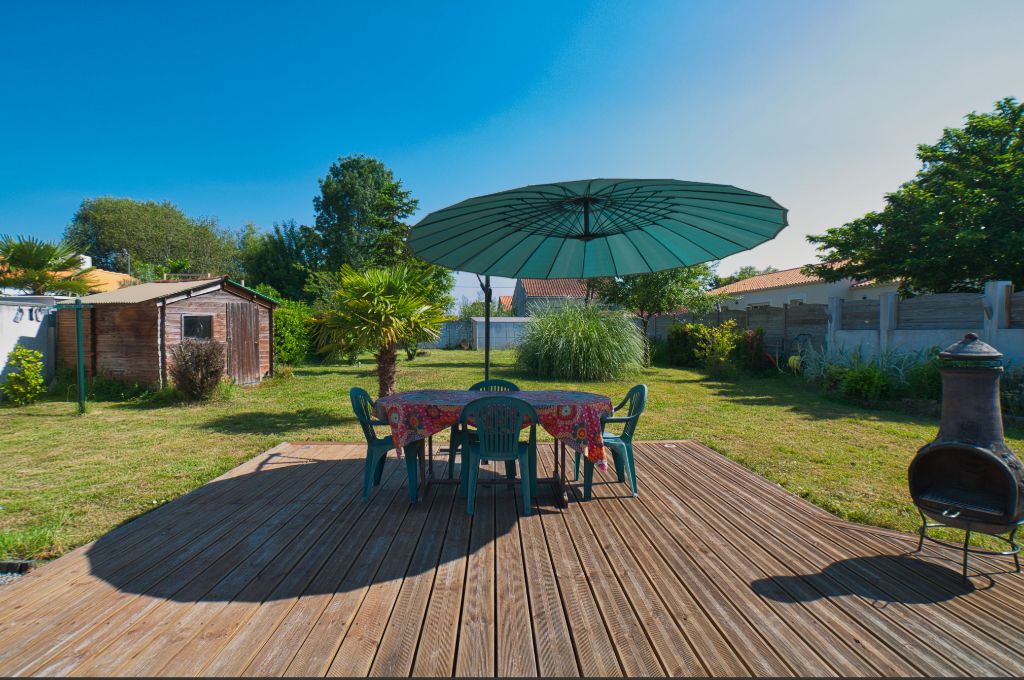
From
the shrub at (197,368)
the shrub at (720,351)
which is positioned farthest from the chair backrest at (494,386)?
the shrub at (720,351)

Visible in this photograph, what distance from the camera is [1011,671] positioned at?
1.68m

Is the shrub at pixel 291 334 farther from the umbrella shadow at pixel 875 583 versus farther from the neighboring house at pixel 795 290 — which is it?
the neighboring house at pixel 795 290

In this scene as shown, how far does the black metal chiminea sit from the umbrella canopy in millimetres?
1304

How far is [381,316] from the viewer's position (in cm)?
681

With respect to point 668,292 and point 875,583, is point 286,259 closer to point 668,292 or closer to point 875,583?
point 668,292

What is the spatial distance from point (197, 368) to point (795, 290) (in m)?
25.1

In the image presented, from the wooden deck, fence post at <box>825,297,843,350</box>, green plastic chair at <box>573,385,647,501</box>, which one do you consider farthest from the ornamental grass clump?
the wooden deck

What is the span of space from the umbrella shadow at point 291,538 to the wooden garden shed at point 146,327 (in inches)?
282

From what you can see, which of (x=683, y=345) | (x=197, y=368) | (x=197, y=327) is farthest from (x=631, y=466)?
(x=683, y=345)

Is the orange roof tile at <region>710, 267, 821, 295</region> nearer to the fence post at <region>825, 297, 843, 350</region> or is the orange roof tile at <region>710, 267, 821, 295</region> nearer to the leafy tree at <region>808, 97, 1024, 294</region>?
A: the leafy tree at <region>808, 97, 1024, 294</region>

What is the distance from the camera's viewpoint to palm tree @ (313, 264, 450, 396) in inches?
269

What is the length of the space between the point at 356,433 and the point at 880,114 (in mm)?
8112

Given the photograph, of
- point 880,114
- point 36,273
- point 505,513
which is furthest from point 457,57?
point 36,273

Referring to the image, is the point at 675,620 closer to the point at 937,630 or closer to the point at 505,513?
the point at 937,630
